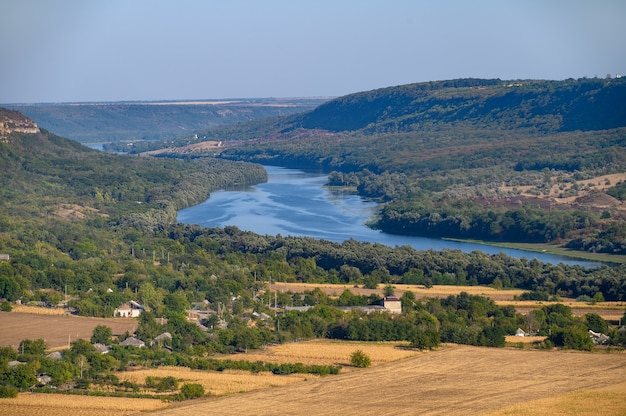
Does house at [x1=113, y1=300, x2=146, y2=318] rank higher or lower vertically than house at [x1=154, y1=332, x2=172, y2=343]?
lower

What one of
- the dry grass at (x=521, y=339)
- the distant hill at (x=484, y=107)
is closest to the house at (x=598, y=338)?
the dry grass at (x=521, y=339)

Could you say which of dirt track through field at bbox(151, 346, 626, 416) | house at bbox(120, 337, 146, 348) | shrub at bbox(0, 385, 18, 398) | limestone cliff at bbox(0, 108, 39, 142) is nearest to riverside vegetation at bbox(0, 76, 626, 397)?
shrub at bbox(0, 385, 18, 398)

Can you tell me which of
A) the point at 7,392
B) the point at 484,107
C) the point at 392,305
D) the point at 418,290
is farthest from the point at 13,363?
the point at 484,107

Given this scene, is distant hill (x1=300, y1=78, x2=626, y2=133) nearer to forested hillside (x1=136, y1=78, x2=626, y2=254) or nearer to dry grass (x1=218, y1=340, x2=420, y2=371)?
forested hillside (x1=136, y1=78, x2=626, y2=254)

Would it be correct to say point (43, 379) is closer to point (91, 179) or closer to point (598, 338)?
point (598, 338)

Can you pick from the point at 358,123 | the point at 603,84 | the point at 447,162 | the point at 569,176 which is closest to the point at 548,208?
the point at 569,176

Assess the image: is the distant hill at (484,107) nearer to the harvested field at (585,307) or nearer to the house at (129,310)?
the harvested field at (585,307)
